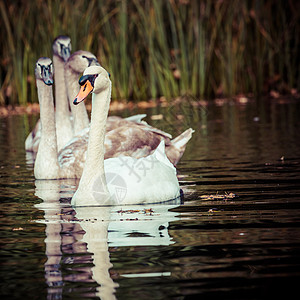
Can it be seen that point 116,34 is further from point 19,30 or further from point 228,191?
point 228,191

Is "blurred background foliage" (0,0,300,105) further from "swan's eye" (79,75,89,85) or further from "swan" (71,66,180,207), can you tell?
"swan's eye" (79,75,89,85)

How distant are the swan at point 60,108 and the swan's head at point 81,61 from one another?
561mm

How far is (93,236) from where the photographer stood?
22.0 feet

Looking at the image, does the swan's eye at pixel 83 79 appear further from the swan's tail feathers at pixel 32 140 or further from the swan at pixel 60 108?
the swan's tail feathers at pixel 32 140

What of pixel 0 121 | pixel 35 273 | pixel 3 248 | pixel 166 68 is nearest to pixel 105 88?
pixel 3 248

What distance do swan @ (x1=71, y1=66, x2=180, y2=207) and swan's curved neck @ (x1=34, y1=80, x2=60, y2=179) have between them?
239 cm

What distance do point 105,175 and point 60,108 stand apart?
211 inches

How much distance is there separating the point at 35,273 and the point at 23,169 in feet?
20.7

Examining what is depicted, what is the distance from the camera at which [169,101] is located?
21359 mm

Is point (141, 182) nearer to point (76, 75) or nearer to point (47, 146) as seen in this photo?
point (47, 146)

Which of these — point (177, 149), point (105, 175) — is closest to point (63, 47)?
point (177, 149)

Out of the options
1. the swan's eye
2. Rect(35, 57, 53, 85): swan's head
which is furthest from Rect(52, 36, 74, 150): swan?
the swan's eye

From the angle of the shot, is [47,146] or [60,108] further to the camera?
[60,108]

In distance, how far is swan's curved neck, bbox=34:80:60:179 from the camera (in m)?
10.8
